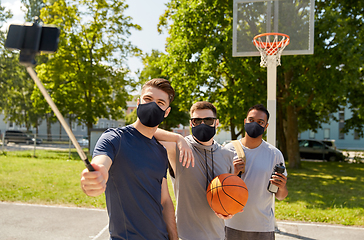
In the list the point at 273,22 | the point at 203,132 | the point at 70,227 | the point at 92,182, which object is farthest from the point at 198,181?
the point at 273,22

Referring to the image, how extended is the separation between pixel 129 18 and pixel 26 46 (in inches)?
947

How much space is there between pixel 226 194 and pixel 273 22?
21.2 feet

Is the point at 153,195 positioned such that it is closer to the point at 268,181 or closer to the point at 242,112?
the point at 268,181

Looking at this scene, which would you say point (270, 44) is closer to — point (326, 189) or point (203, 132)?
point (203, 132)

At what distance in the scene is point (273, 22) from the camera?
7863 millimetres

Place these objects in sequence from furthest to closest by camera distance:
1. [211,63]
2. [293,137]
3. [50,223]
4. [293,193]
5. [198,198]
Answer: [293,137]
[211,63]
[293,193]
[50,223]
[198,198]

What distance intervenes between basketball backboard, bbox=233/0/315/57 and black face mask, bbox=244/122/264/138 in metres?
4.28

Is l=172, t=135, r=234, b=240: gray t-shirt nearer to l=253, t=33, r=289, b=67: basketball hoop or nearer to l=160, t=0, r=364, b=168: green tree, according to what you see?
l=253, t=33, r=289, b=67: basketball hoop

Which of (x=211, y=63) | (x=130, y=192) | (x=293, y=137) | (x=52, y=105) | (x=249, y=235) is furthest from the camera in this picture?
(x=293, y=137)

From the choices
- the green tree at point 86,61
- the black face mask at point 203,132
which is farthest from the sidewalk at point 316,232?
the green tree at point 86,61

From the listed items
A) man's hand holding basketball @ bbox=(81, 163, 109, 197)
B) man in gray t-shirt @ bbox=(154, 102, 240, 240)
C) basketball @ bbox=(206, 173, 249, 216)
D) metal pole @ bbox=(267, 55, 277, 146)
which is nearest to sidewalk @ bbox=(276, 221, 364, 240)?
metal pole @ bbox=(267, 55, 277, 146)

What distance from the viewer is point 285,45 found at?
7.19m

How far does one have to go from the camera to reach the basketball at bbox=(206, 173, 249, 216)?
2.75 metres

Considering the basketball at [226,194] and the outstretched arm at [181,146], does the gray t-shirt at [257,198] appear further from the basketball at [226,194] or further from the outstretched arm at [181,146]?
the outstretched arm at [181,146]
